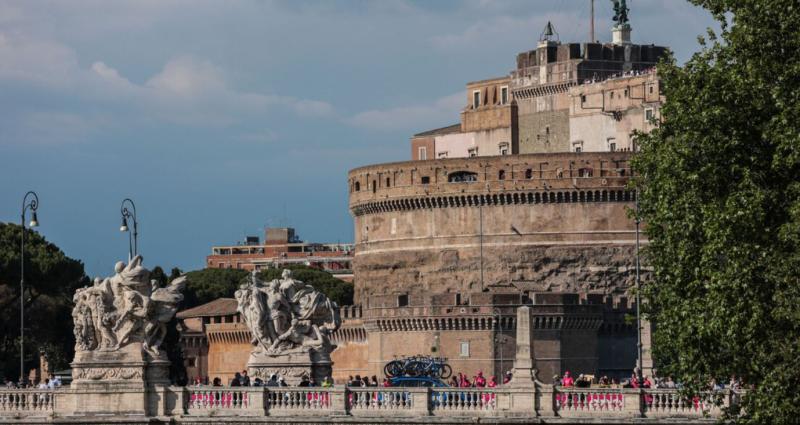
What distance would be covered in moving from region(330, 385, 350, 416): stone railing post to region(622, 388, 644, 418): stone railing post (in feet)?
19.6

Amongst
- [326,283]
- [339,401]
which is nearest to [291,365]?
[339,401]

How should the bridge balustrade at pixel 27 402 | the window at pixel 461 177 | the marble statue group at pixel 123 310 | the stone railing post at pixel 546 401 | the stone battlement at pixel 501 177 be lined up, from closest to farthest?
the stone railing post at pixel 546 401
the marble statue group at pixel 123 310
the bridge balustrade at pixel 27 402
the stone battlement at pixel 501 177
the window at pixel 461 177

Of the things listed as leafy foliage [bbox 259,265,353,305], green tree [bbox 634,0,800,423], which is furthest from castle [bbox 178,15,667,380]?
green tree [bbox 634,0,800,423]

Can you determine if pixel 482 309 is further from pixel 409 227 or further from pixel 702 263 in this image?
pixel 702 263

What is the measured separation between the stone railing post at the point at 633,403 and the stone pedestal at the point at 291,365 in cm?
788

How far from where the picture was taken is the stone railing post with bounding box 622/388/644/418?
50062 millimetres

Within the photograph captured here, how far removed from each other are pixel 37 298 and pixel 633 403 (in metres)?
63.7

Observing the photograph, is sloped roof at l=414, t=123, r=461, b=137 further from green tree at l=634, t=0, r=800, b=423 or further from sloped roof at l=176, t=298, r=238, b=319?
green tree at l=634, t=0, r=800, b=423

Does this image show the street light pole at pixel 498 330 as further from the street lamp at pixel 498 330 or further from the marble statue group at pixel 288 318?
the marble statue group at pixel 288 318

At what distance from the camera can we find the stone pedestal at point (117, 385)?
53344 mm

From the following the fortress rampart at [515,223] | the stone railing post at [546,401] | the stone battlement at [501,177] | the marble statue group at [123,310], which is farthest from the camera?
the fortress rampart at [515,223]

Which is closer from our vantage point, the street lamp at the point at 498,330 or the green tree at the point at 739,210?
the green tree at the point at 739,210

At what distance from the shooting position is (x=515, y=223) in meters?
132

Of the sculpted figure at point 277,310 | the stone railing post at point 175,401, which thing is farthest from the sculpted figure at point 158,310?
the sculpted figure at point 277,310
